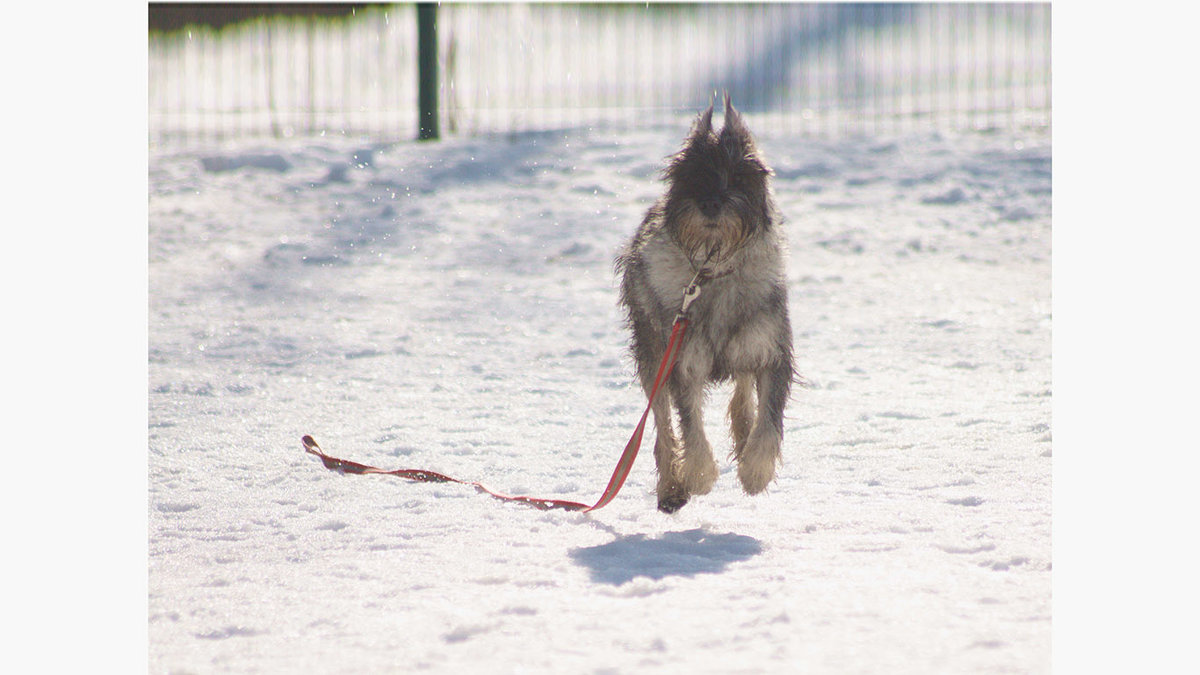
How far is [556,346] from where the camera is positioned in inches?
339

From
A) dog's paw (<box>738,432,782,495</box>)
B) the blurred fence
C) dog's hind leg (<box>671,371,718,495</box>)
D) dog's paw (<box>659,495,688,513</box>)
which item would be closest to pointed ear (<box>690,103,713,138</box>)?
dog's hind leg (<box>671,371,718,495</box>)

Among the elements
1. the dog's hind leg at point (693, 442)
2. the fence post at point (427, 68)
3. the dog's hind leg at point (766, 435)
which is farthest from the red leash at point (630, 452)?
the fence post at point (427, 68)

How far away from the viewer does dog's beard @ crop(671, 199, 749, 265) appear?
454 centimetres

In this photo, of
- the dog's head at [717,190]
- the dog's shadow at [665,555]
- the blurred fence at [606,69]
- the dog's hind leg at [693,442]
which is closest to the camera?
the dog's shadow at [665,555]

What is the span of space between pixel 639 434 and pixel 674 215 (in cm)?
93

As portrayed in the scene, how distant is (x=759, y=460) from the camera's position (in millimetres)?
4699

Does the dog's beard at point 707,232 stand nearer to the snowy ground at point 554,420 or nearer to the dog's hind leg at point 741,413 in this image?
the dog's hind leg at point 741,413

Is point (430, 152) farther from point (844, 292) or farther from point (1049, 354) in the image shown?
point (1049, 354)

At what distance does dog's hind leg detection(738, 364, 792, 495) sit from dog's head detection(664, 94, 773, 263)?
58 cm

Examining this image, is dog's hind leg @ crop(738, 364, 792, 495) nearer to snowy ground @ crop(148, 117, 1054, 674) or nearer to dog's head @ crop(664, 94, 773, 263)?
snowy ground @ crop(148, 117, 1054, 674)

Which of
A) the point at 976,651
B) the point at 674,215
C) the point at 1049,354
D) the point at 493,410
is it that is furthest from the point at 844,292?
the point at 976,651

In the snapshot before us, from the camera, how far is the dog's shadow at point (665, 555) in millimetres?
3945

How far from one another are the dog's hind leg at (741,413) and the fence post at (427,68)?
32.6 ft

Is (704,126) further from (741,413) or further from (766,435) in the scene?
(741,413)
